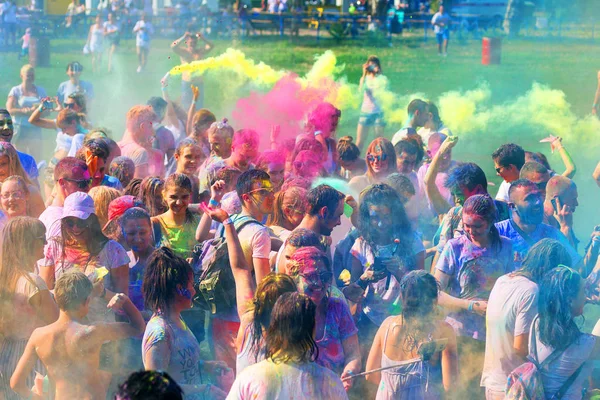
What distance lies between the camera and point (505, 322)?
423 centimetres

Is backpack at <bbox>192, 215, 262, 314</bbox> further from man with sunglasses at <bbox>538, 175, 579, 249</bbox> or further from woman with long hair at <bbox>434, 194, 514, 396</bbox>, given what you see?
man with sunglasses at <bbox>538, 175, 579, 249</bbox>

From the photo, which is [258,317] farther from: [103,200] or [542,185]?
[542,185]

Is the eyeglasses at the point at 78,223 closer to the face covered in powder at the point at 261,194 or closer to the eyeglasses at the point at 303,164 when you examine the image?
the face covered in powder at the point at 261,194

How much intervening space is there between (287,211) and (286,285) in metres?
1.64

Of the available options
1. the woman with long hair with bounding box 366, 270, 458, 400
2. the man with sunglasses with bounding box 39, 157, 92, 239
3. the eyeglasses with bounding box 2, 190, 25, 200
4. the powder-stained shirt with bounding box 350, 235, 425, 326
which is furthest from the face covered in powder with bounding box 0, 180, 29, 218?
the woman with long hair with bounding box 366, 270, 458, 400

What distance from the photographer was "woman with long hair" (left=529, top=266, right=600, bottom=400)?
3977 millimetres

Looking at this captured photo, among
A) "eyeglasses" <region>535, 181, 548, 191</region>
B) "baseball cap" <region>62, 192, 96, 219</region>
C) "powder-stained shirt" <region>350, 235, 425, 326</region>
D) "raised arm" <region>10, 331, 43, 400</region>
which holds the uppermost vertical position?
"baseball cap" <region>62, 192, 96, 219</region>

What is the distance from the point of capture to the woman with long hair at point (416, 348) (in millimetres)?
4062

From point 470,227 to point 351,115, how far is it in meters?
10.7

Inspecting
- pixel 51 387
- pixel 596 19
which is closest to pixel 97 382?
pixel 51 387

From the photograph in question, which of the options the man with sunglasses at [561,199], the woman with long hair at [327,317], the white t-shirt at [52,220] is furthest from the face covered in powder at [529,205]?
the white t-shirt at [52,220]

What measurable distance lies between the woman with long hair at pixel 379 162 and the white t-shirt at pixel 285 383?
3176mm

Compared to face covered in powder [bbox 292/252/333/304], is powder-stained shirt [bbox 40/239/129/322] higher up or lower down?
lower down

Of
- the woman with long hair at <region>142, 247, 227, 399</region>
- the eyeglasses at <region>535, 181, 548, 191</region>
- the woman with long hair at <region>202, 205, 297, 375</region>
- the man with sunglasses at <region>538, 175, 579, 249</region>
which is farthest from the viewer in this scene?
the man with sunglasses at <region>538, 175, 579, 249</region>
